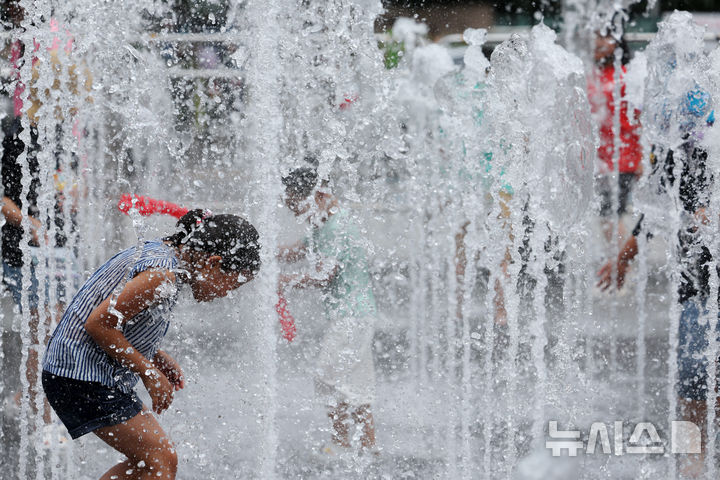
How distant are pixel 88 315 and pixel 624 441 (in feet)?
7.22

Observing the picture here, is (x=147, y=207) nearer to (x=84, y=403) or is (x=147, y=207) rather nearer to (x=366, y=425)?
(x=84, y=403)

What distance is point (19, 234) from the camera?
3555 millimetres

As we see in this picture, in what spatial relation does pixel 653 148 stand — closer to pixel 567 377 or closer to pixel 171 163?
pixel 567 377

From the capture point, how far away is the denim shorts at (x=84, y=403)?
2334 mm

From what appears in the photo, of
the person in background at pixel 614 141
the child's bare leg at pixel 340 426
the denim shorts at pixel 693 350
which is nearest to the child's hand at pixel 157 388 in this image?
the child's bare leg at pixel 340 426

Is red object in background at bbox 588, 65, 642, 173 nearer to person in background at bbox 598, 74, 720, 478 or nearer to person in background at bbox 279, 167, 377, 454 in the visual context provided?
person in background at bbox 598, 74, 720, 478

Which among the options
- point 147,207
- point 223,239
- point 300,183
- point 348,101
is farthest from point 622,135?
point 223,239

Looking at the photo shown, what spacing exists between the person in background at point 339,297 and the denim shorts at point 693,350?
1146mm

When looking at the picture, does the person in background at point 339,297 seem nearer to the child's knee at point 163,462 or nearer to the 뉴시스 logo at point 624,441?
the 뉴시스 logo at point 624,441

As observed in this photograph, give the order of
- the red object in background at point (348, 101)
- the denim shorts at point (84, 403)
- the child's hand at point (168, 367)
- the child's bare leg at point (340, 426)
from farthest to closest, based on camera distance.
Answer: the red object in background at point (348, 101)
the child's bare leg at point (340, 426)
the child's hand at point (168, 367)
the denim shorts at point (84, 403)

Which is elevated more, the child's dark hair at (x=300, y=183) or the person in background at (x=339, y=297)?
the child's dark hair at (x=300, y=183)

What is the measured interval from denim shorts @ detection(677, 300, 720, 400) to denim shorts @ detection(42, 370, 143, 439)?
2.01 meters

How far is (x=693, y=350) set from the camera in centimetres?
323

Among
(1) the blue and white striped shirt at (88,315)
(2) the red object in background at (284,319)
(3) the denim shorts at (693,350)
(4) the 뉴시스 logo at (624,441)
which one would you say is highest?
(1) the blue and white striped shirt at (88,315)
